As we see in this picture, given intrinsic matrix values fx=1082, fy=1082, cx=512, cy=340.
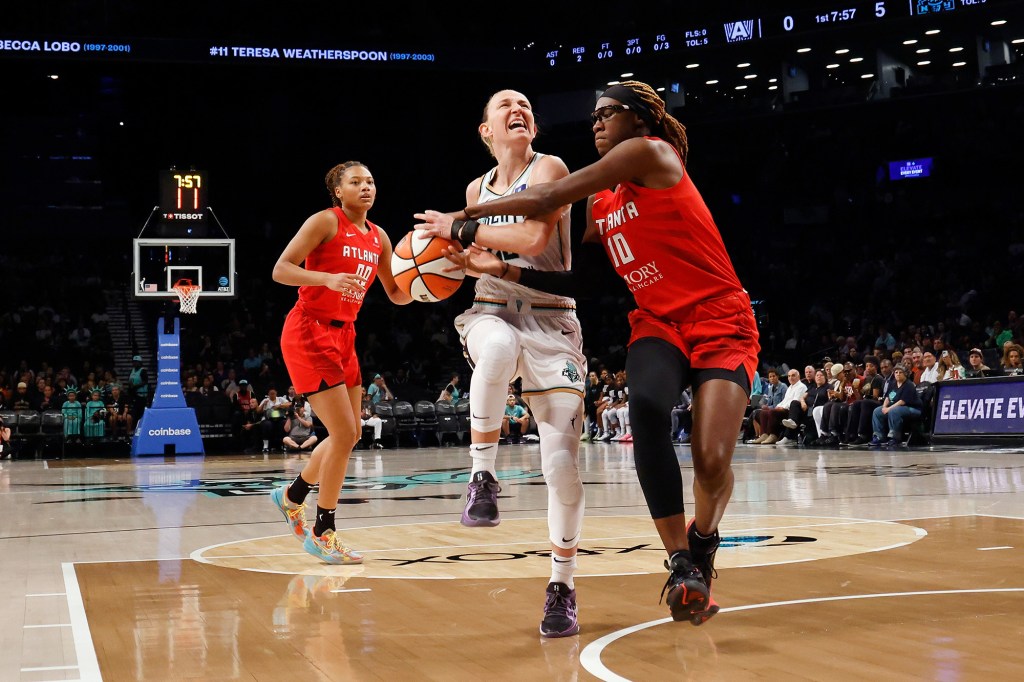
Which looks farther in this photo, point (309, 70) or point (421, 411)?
point (309, 70)

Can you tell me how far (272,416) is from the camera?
1822 centimetres

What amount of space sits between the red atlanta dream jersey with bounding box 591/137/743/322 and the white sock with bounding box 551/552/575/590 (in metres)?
0.89

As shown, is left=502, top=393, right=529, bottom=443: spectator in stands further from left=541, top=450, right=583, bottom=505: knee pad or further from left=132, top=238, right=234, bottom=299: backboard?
left=541, top=450, right=583, bottom=505: knee pad

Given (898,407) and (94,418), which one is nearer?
(898,407)

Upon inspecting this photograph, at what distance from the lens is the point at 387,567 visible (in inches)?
198


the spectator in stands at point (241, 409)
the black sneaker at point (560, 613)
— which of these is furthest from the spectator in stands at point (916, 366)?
the black sneaker at point (560, 613)

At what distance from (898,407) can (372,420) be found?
29.4ft

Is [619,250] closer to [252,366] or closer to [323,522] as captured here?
[323,522]

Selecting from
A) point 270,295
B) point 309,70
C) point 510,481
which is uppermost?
point 309,70

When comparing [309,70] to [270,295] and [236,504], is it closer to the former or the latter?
[270,295]

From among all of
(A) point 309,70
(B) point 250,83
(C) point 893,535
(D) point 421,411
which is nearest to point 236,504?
(C) point 893,535

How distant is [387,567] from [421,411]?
585 inches

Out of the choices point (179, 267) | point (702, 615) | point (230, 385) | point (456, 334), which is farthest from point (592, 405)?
point (702, 615)

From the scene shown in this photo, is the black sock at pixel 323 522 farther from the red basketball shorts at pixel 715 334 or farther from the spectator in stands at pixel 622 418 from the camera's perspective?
the spectator in stands at pixel 622 418
